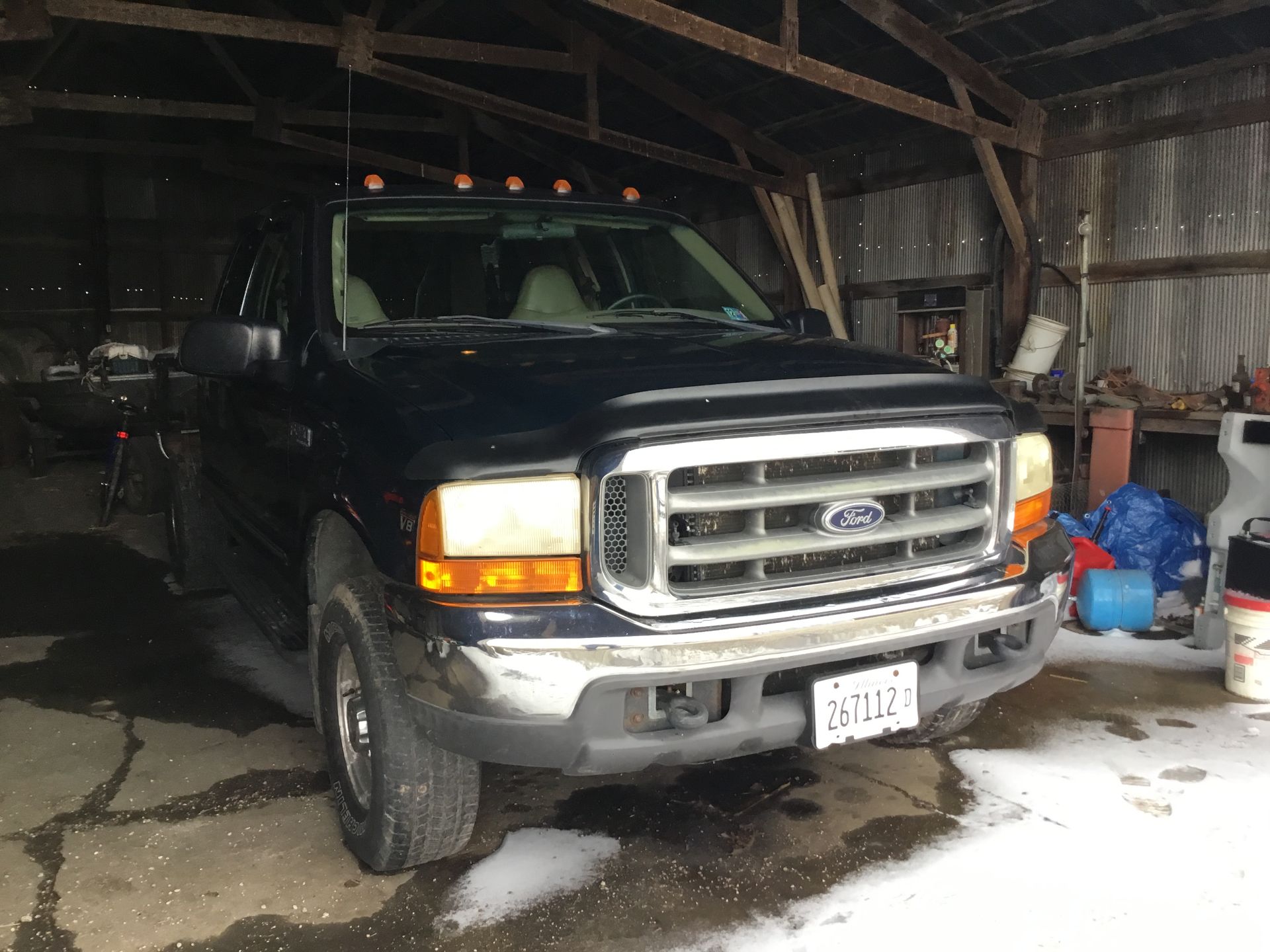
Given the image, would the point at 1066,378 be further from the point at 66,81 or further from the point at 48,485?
the point at 66,81

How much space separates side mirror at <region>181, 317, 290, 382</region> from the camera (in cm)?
305

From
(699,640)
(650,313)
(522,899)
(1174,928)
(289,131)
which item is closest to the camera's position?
(699,640)

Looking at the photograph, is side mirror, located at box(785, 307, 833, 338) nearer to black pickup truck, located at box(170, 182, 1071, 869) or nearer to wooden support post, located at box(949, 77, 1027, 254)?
black pickup truck, located at box(170, 182, 1071, 869)

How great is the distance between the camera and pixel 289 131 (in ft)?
35.9

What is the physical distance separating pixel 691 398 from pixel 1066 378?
624 centimetres

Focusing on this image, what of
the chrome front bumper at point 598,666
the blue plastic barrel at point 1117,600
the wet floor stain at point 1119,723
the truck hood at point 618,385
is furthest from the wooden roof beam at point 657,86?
the chrome front bumper at point 598,666

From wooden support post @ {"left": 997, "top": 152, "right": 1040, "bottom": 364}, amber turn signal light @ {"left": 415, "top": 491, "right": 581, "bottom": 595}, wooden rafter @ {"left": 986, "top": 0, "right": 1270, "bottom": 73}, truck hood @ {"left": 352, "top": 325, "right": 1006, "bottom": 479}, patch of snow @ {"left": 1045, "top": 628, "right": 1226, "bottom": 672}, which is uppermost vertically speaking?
wooden rafter @ {"left": 986, "top": 0, "right": 1270, "bottom": 73}

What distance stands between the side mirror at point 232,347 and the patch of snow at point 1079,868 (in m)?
2.07

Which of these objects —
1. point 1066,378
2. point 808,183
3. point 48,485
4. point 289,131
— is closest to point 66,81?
point 289,131

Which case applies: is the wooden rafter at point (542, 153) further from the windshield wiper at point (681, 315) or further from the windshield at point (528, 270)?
the windshield wiper at point (681, 315)

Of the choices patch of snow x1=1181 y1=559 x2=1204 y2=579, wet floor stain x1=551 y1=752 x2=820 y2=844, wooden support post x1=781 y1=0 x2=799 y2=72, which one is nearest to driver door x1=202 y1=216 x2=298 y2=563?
wet floor stain x1=551 y1=752 x2=820 y2=844

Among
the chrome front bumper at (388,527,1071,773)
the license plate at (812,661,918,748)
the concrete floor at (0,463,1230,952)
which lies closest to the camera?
the chrome front bumper at (388,527,1071,773)

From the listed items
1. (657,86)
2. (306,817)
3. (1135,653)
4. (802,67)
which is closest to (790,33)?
(802,67)

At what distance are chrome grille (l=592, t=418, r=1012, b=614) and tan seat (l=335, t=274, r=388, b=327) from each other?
1.29 metres
